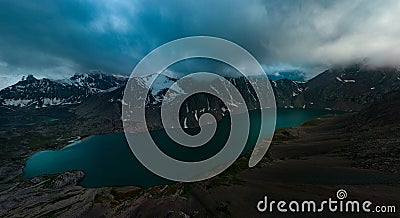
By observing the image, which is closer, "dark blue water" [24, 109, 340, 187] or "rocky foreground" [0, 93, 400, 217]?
"rocky foreground" [0, 93, 400, 217]

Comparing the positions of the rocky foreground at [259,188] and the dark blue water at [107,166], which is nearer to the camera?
the rocky foreground at [259,188]

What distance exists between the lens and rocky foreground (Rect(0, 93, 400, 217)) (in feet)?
185

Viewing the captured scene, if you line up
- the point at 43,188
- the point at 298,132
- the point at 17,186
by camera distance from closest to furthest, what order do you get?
the point at 43,188 → the point at 17,186 → the point at 298,132

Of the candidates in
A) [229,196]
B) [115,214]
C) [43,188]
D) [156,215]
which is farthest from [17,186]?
[229,196]

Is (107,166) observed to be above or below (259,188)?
below

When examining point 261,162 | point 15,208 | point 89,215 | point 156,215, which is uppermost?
point 261,162

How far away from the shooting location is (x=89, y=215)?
80312mm

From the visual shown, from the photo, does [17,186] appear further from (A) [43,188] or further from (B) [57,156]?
(B) [57,156]

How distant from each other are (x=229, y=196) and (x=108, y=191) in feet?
207

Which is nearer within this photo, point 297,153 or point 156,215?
point 156,215

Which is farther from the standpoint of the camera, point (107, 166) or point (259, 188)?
point (107, 166)

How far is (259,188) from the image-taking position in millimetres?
63219

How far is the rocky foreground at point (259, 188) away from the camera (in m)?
56.2

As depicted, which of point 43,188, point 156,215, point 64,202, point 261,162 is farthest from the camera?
point 43,188
